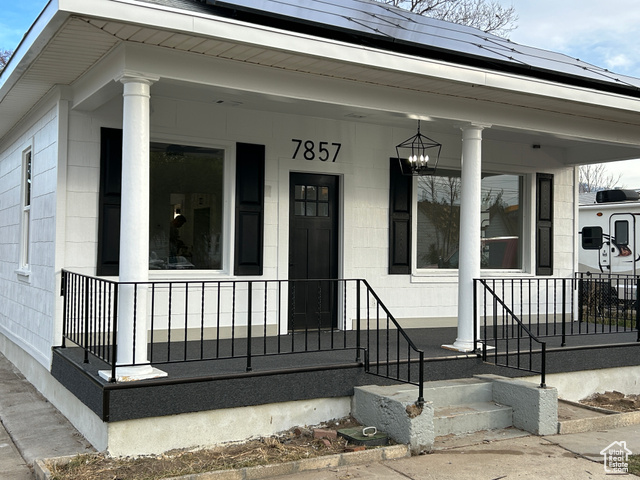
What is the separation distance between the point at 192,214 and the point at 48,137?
1.74 meters

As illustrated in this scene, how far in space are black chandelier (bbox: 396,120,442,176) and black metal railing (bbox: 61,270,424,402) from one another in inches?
67.4

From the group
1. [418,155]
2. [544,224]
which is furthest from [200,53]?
[544,224]

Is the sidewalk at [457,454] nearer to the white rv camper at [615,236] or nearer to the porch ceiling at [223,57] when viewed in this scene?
the porch ceiling at [223,57]

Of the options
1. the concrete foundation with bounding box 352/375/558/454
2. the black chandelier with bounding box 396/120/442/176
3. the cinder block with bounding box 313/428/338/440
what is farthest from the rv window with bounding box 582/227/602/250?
the cinder block with bounding box 313/428/338/440

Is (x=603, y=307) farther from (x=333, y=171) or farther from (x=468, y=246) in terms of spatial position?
(x=333, y=171)

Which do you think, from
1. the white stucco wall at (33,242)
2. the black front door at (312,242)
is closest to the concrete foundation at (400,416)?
the black front door at (312,242)

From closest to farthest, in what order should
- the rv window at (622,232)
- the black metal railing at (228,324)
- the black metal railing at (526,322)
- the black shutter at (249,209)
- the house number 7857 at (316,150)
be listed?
1. the black metal railing at (228,324)
2. the black metal railing at (526,322)
3. the black shutter at (249,209)
4. the house number 7857 at (316,150)
5. the rv window at (622,232)

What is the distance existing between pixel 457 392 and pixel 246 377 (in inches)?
79.6

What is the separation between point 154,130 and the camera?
719 centimetres

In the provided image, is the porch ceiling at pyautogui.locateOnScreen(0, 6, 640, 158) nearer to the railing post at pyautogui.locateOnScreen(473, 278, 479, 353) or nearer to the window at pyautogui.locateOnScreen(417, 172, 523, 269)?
the window at pyautogui.locateOnScreen(417, 172, 523, 269)

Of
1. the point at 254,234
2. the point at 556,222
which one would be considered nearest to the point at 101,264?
the point at 254,234

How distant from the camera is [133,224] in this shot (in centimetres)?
528

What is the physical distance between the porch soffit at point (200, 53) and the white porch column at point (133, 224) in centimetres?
41

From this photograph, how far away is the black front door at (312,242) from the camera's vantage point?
8.15 meters
